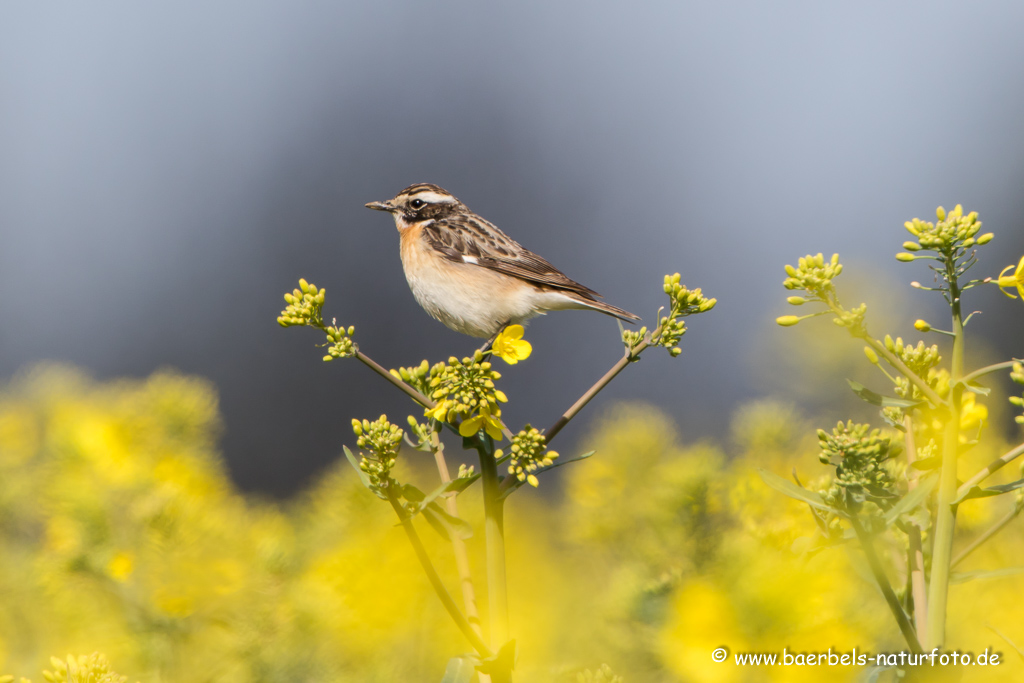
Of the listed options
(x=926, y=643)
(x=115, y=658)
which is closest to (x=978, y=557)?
(x=926, y=643)

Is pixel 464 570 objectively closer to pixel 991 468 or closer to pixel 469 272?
pixel 991 468

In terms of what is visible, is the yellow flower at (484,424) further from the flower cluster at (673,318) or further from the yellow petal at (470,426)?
the flower cluster at (673,318)

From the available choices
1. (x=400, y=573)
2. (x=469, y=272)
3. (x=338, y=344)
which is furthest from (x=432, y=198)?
(x=338, y=344)

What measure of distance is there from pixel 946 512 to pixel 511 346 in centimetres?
63

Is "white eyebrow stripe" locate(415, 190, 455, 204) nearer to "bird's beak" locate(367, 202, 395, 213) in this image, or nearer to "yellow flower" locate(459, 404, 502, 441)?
"bird's beak" locate(367, 202, 395, 213)

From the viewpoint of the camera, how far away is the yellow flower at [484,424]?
917mm

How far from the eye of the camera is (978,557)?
1538 mm

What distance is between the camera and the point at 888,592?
65 centimetres

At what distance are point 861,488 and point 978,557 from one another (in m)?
1.06

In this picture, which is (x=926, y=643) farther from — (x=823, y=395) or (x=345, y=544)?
(x=823, y=395)

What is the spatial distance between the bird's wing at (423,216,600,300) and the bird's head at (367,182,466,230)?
0.08 meters

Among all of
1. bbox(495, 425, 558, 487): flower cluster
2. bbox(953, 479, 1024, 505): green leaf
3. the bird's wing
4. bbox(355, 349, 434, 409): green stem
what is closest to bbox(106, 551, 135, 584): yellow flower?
bbox(355, 349, 434, 409): green stem

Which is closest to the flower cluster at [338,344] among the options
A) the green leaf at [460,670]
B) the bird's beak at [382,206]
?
the green leaf at [460,670]

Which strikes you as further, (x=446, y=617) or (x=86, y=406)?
(x=86, y=406)
